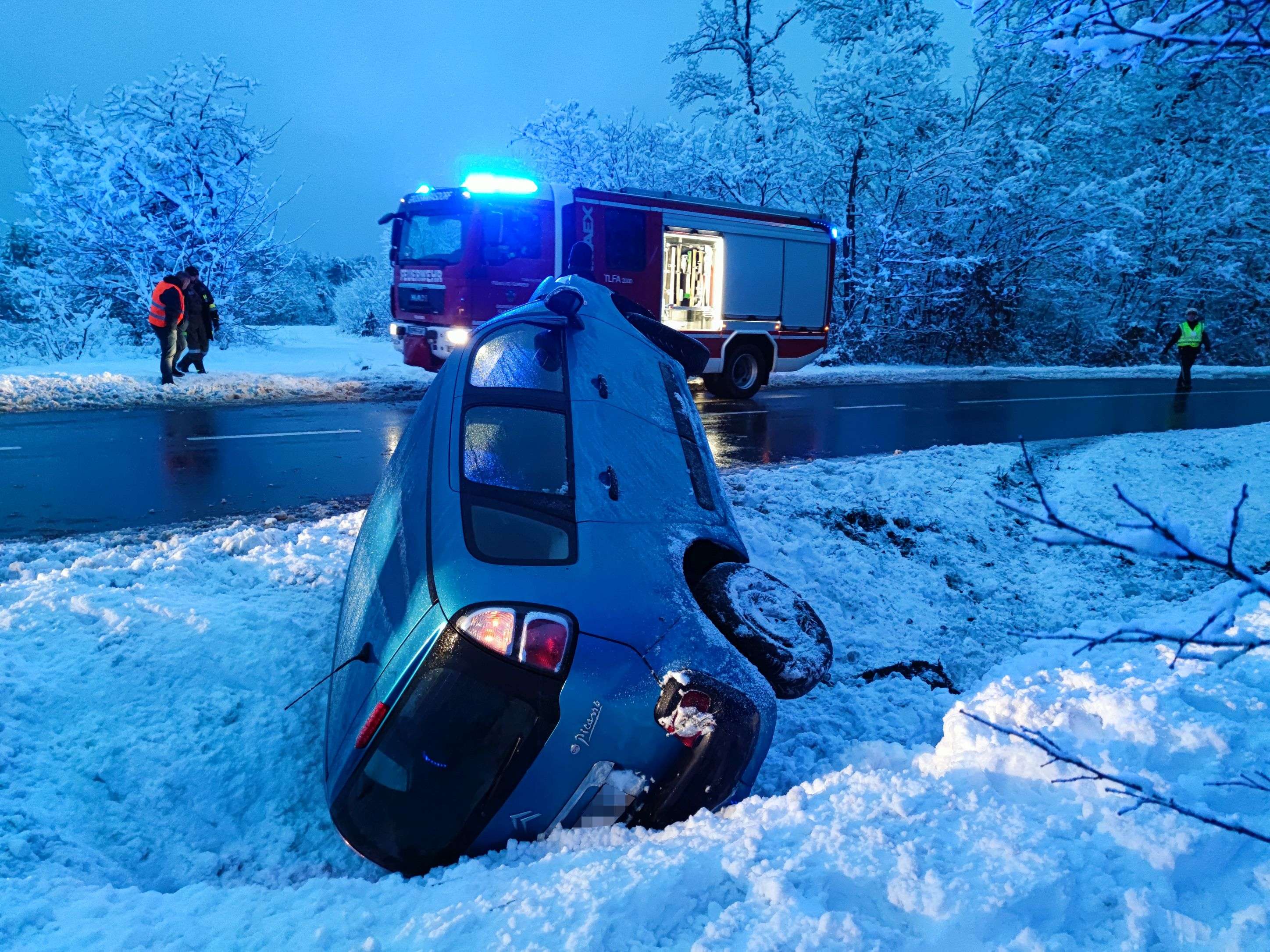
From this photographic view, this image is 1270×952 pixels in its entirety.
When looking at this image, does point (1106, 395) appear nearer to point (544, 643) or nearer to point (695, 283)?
point (695, 283)

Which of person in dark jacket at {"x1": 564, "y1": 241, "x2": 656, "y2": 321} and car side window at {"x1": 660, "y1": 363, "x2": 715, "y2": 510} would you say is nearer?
car side window at {"x1": 660, "y1": 363, "x2": 715, "y2": 510}

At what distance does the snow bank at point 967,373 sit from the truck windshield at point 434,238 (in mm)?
7401

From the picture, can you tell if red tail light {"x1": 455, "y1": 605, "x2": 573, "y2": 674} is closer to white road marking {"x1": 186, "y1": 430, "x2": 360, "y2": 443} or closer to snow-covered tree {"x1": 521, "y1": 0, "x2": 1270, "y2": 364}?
white road marking {"x1": 186, "y1": 430, "x2": 360, "y2": 443}

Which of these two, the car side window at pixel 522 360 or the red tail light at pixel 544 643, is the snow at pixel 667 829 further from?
the car side window at pixel 522 360

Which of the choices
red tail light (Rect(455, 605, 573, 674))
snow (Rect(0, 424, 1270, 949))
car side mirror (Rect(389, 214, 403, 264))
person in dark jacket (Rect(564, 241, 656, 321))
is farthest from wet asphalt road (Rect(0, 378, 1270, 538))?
red tail light (Rect(455, 605, 573, 674))

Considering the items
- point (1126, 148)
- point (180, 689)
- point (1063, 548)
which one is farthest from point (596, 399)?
point (1126, 148)

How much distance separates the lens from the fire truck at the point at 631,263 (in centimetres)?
1141

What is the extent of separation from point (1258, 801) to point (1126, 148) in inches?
1234

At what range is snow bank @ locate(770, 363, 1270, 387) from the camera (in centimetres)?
1772

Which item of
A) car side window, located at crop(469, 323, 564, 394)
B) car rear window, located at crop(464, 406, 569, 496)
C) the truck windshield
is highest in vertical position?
the truck windshield

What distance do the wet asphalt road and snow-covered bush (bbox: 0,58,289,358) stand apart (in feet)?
32.2

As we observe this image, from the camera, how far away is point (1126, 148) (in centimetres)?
2672

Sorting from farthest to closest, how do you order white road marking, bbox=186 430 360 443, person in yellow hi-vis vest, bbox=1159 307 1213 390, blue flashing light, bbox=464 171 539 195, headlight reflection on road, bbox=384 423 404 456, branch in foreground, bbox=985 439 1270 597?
person in yellow hi-vis vest, bbox=1159 307 1213 390
blue flashing light, bbox=464 171 539 195
white road marking, bbox=186 430 360 443
headlight reflection on road, bbox=384 423 404 456
branch in foreground, bbox=985 439 1270 597

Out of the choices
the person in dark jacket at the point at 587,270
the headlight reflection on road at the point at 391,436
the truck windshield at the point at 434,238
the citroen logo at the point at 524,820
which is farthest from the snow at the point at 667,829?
the truck windshield at the point at 434,238
